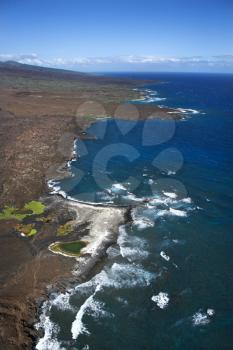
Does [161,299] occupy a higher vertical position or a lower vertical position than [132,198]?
lower

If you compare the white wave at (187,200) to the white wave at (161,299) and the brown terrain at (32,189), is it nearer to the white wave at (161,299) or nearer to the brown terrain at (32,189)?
the brown terrain at (32,189)

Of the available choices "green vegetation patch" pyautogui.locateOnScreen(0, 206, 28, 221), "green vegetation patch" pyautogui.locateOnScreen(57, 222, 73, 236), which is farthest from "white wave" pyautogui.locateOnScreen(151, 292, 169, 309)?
"green vegetation patch" pyautogui.locateOnScreen(0, 206, 28, 221)

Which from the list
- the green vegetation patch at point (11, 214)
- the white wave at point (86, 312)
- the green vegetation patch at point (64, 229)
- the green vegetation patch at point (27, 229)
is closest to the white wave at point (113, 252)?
the white wave at point (86, 312)

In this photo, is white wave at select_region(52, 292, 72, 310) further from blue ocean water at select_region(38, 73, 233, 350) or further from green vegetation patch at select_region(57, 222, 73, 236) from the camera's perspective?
green vegetation patch at select_region(57, 222, 73, 236)

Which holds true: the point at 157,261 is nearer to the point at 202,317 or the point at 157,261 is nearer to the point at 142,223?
the point at 142,223

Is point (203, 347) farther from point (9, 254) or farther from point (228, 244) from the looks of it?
point (9, 254)

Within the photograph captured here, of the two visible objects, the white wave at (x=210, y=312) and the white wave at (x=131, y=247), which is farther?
the white wave at (x=131, y=247)

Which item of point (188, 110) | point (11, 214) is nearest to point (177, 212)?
point (11, 214)
